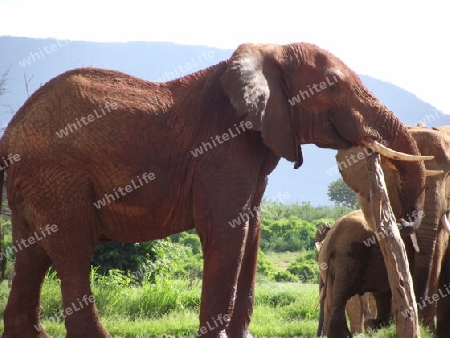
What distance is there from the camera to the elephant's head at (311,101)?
6828 mm

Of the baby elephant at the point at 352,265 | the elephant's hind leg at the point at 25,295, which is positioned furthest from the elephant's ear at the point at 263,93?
the baby elephant at the point at 352,265

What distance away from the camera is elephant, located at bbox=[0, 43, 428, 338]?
6512 mm

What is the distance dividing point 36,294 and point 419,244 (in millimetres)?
4541

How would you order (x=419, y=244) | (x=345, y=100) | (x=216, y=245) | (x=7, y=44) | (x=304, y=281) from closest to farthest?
(x=216, y=245)
(x=345, y=100)
(x=419, y=244)
(x=304, y=281)
(x=7, y=44)

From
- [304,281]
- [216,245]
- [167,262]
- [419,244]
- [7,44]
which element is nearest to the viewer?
[216,245]

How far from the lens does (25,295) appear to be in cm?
704

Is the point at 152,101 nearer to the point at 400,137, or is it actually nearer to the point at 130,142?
the point at 130,142

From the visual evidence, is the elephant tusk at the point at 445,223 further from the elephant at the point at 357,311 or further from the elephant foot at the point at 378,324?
the elephant at the point at 357,311

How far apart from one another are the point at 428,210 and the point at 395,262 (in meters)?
2.16

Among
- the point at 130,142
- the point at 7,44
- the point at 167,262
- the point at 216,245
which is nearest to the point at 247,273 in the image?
the point at 216,245

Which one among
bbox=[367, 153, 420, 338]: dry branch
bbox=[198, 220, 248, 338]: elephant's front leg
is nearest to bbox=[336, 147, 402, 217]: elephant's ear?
bbox=[367, 153, 420, 338]: dry branch

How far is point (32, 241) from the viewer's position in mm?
6855

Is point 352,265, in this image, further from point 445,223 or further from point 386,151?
point 386,151

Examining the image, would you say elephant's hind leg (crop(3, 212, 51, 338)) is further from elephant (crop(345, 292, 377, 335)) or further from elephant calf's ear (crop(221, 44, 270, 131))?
elephant (crop(345, 292, 377, 335))
